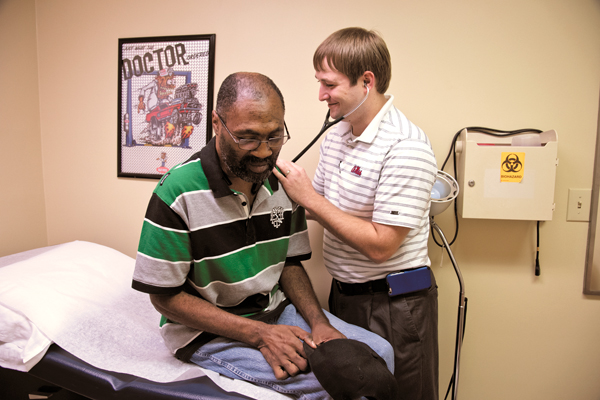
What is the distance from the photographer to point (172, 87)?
5.68 ft

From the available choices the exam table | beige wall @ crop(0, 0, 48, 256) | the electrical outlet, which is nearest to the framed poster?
beige wall @ crop(0, 0, 48, 256)

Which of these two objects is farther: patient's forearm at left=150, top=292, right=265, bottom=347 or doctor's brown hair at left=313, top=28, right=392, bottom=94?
doctor's brown hair at left=313, top=28, right=392, bottom=94

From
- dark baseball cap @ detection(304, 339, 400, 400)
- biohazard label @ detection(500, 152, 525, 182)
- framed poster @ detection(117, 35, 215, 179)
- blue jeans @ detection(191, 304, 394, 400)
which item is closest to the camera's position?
dark baseball cap @ detection(304, 339, 400, 400)

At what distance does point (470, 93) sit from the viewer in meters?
1.50

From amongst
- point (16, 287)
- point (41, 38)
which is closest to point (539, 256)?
point (16, 287)

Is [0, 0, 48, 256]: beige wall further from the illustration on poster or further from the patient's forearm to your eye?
the patient's forearm

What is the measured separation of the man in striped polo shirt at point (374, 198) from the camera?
110 cm

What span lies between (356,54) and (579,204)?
116 cm

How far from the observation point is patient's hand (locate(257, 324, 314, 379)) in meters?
0.96

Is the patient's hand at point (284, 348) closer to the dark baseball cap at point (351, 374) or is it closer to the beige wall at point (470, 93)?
the dark baseball cap at point (351, 374)

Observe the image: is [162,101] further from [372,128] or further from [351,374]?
[351,374]

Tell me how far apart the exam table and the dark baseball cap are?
166 millimetres

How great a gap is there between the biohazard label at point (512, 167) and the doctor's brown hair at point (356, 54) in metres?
0.62

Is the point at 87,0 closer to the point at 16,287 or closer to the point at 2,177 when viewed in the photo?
the point at 2,177
